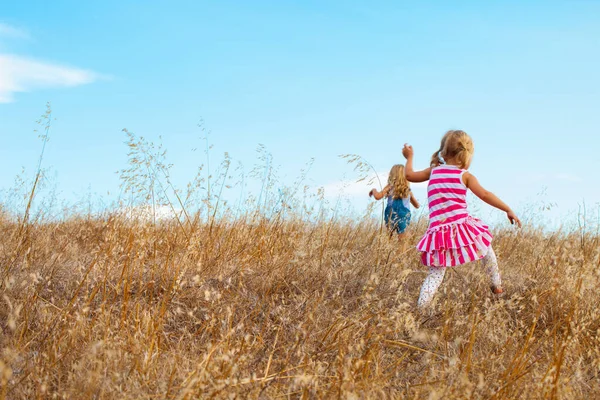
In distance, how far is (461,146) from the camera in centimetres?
416

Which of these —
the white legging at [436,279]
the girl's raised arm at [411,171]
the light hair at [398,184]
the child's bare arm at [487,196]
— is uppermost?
the light hair at [398,184]

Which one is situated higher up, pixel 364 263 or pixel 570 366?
pixel 364 263

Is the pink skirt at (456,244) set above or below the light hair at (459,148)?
below

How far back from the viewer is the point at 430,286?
3738 mm

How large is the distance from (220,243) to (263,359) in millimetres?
1980

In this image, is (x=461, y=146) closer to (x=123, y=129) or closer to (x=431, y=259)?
(x=431, y=259)

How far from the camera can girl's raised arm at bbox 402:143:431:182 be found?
4.26 metres

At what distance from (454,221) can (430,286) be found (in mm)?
561

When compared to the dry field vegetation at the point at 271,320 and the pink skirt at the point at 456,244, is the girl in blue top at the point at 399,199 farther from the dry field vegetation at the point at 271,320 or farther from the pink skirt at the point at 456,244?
the pink skirt at the point at 456,244

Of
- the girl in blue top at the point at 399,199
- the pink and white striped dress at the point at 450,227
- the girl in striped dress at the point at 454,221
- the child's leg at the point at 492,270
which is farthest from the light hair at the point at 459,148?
the girl in blue top at the point at 399,199

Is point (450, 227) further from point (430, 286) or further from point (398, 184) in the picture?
point (398, 184)

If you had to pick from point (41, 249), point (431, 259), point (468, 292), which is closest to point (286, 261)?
point (431, 259)

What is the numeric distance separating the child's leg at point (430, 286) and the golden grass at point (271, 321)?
0.30 ft

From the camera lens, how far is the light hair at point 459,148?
415 cm
